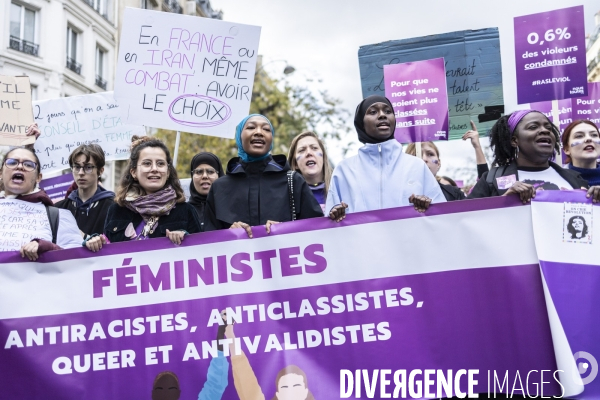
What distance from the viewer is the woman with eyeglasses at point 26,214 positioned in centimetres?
409

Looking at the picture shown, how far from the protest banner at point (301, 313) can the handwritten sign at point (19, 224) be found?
4.9 inches

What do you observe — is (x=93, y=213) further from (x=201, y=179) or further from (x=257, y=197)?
(x=257, y=197)

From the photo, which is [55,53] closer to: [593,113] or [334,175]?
[593,113]

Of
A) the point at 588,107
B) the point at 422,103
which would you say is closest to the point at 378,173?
the point at 422,103

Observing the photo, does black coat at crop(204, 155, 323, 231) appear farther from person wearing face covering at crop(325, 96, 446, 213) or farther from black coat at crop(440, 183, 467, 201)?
black coat at crop(440, 183, 467, 201)

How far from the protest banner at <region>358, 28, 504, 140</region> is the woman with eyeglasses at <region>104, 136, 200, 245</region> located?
2.89 meters

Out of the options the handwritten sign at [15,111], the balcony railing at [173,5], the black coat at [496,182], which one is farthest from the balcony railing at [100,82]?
the black coat at [496,182]

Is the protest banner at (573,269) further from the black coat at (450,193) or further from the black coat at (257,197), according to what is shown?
the black coat at (450,193)

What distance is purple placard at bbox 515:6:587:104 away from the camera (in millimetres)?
6488

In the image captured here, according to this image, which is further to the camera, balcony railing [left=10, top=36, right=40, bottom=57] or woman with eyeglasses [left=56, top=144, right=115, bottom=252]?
balcony railing [left=10, top=36, right=40, bottom=57]

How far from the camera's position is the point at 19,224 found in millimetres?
4113

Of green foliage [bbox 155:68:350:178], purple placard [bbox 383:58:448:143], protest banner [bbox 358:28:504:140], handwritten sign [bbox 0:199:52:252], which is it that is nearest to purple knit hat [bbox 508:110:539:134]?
purple placard [bbox 383:58:448:143]

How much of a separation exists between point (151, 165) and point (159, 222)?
0.37m

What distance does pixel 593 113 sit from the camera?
7383mm
